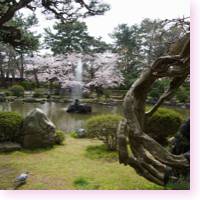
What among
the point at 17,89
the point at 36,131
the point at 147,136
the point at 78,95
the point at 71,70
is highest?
the point at 71,70

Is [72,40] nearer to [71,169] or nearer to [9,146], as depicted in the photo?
[9,146]

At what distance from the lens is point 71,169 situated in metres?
3.52

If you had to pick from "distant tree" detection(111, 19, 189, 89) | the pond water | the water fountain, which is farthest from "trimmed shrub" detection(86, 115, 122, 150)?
the water fountain

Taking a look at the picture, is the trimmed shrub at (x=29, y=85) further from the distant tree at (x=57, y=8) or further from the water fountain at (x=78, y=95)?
the distant tree at (x=57, y=8)

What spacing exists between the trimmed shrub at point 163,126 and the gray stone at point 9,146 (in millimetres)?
1722

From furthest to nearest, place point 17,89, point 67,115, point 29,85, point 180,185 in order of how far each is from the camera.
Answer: point 67,115 < point 17,89 < point 29,85 < point 180,185

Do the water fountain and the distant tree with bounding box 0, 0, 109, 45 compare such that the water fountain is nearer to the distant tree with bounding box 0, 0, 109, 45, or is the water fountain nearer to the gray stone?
the distant tree with bounding box 0, 0, 109, 45

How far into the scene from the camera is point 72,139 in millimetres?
5133

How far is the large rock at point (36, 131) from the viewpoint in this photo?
440cm

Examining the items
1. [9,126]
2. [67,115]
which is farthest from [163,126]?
[67,115]

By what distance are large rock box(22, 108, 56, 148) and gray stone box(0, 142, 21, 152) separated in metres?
0.11

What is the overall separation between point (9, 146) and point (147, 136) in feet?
7.95

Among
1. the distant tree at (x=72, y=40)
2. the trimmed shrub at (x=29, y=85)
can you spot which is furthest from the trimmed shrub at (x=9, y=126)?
the trimmed shrub at (x=29, y=85)

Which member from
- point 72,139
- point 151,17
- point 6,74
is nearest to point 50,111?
point 6,74
